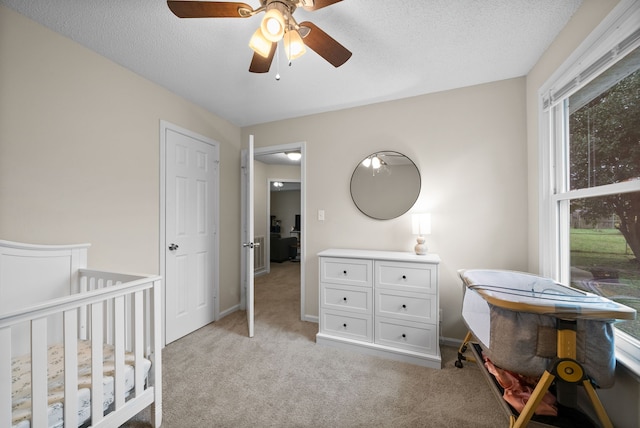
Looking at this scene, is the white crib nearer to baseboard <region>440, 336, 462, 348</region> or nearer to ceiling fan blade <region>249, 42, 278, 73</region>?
ceiling fan blade <region>249, 42, 278, 73</region>

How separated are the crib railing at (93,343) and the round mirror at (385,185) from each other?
191 cm

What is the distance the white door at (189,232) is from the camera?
2.32 meters

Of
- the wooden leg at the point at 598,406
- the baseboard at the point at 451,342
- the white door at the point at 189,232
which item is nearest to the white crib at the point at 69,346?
the white door at the point at 189,232

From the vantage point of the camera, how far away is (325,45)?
1.32m

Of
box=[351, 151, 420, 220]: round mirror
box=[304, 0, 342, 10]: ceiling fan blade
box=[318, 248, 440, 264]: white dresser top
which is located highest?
box=[304, 0, 342, 10]: ceiling fan blade

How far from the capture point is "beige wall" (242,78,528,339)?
208 cm

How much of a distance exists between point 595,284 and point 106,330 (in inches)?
124

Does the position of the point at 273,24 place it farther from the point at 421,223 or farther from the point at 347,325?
the point at 347,325

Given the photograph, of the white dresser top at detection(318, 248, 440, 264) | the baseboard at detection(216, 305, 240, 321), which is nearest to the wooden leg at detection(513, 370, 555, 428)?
the white dresser top at detection(318, 248, 440, 264)

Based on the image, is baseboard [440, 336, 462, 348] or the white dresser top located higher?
the white dresser top

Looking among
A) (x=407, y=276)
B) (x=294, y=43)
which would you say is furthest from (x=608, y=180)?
(x=294, y=43)

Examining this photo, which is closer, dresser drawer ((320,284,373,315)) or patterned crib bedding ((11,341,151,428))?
patterned crib bedding ((11,341,151,428))

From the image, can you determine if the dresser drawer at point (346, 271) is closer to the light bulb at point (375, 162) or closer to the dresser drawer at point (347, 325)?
the dresser drawer at point (347, 325)

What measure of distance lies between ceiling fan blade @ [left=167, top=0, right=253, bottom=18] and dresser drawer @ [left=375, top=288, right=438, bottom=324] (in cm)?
207
